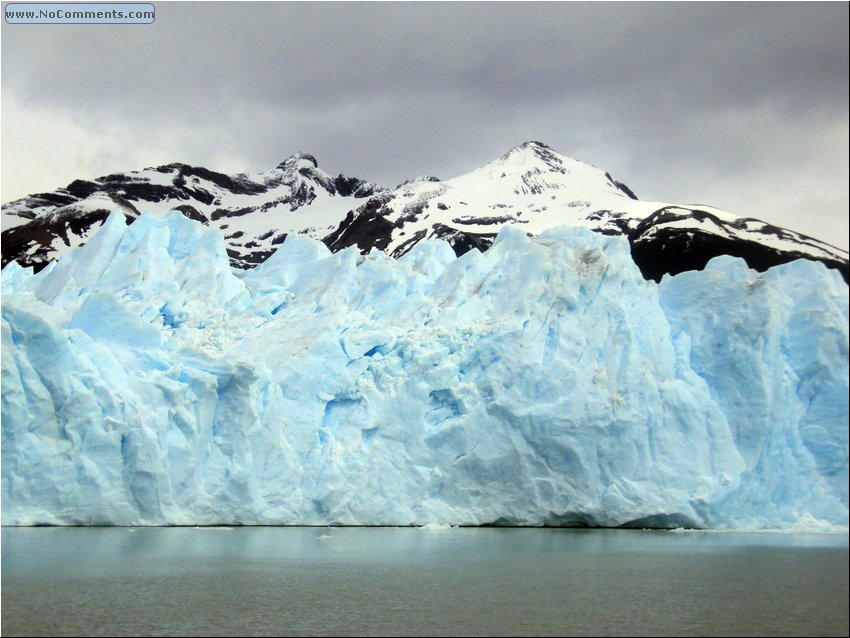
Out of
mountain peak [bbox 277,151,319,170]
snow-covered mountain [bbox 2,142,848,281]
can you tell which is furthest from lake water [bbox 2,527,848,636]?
mountain peak [bbox 277,151,319,170]

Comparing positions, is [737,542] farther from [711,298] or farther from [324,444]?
[324,444]

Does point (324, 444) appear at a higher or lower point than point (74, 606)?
higher

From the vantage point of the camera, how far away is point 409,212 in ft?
221

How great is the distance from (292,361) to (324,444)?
2.09m

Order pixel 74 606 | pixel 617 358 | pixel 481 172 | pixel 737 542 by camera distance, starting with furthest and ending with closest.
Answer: pixel 481 172 < pixel 617 358 < pixel 737 542 < pixel 74 606

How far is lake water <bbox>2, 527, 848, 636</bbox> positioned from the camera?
11.5 m

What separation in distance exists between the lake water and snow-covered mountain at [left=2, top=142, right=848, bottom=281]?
14.4m

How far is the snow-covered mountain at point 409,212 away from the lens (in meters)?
46.7

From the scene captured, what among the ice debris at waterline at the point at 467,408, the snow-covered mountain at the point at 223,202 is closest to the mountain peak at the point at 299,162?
the snow-covered mountain at the point at 223,202

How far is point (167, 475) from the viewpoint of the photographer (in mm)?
20531

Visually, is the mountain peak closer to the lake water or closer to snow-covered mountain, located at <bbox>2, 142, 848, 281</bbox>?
snow-covered mountain, located at <bbox>2, 142, 848, 281</bbox>

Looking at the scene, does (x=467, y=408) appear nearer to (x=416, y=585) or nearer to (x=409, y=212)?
(x=416, y=585)

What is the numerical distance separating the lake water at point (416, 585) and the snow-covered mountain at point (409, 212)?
14392 mm

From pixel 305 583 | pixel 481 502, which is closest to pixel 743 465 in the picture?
pixel 481 502
